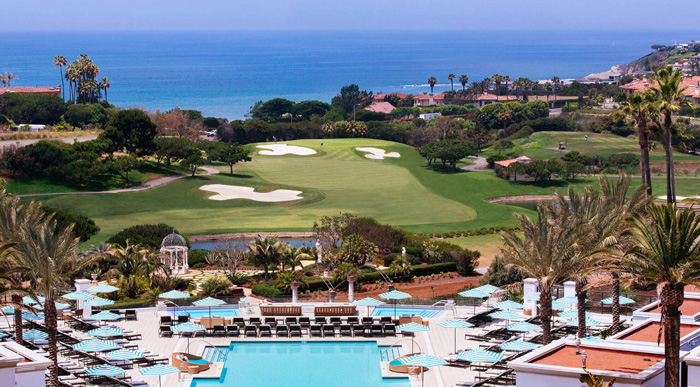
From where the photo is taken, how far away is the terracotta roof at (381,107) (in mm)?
176125

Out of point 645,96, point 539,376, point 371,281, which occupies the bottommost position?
point 371,281

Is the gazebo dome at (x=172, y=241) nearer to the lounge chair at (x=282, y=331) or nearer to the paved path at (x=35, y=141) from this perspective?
the lounge chair at (x=282, y=331)

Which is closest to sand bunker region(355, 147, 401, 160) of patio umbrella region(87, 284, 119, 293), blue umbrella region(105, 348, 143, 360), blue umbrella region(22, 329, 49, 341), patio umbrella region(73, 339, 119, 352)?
Result: patio umbrella region(87, 284, 119, 293)

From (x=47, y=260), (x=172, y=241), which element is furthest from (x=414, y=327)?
(x=172, y=241)

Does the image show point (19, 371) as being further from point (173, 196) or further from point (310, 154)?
point (310, 154)

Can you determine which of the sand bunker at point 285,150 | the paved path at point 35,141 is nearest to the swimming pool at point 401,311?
the paved path at point 35,141

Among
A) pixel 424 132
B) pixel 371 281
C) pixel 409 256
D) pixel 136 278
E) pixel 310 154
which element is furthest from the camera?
pixel 424 132

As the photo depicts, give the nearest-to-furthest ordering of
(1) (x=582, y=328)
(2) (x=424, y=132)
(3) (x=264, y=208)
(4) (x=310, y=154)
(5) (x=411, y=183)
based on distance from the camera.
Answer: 1. (1) (x=582, y=328)
2. (3) (x=264, y=208)
3. (5) (x=411, y=183)
4. (4) (x=310, y=154)
5. (2) (x=424, y=132)

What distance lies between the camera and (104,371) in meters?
25.8

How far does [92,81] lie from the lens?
434 feet

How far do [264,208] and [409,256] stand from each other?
89.5 feet

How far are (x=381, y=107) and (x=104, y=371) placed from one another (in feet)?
508

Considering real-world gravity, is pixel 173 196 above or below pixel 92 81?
below

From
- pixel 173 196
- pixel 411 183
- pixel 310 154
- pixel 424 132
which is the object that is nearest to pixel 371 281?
pixel 173 196
